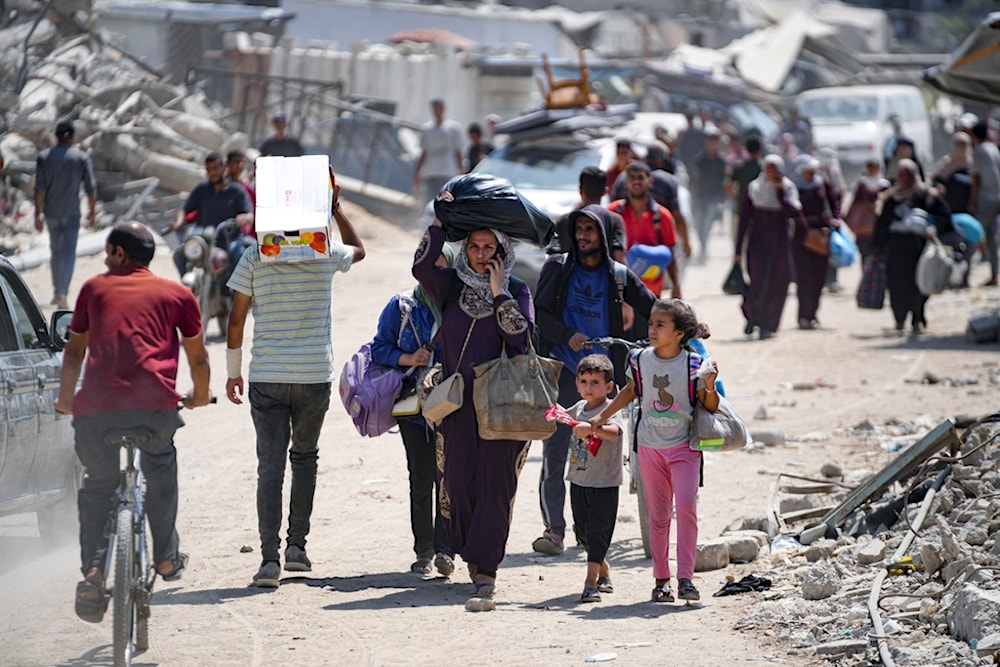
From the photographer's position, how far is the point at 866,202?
18.8 m

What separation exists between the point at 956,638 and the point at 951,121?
39.8 meters

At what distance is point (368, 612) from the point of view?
273 inches

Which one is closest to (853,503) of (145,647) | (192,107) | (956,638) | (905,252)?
(956,638)

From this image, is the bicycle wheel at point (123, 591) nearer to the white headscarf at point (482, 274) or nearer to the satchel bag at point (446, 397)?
the satchel bag at point (446, 397)

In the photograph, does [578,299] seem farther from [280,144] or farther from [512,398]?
[280,144]

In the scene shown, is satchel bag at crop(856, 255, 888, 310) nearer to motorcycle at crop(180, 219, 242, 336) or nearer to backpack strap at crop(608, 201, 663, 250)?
backpack strap at crop(608, 201, 663, 250)

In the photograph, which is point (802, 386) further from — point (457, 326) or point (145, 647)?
point (145, 647)

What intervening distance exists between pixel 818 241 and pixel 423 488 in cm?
1022

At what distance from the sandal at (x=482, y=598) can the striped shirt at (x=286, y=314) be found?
1178 mm

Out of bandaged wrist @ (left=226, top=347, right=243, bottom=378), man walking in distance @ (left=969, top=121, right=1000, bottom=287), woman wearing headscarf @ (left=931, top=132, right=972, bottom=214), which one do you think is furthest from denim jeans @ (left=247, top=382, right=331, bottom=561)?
man walking in distance @ (left=969, top=121, right=1000, bottom=287)

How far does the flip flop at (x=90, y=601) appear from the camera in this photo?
5818 millimetres

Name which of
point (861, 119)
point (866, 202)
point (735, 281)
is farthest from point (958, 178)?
point (861, 119)

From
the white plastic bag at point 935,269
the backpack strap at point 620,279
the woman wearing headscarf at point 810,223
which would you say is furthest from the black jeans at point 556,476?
the woman wearing headscarf at point 810,223

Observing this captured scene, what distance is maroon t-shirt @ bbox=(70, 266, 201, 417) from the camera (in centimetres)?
601
